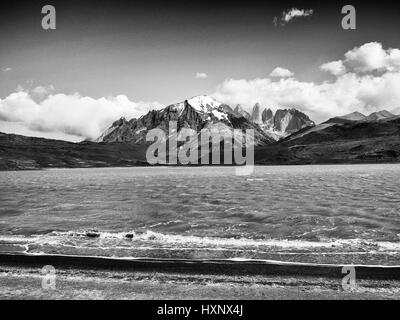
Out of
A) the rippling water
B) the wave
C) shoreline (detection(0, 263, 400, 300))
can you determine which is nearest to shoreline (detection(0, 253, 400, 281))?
shoreline (detection(0, 263, 400, 300))

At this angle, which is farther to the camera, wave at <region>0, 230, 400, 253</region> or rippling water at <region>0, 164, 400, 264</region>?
wave at <region>0, 230, 400, 253</region>

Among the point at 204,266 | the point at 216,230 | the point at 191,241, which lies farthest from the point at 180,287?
the point at 216,230

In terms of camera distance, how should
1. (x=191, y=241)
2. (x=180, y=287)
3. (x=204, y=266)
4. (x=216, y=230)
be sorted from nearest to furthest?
1. (x=180, y=287)
2. (x=204, y=266)
3. (x=191, y=241)
4. (x=216, y=230)

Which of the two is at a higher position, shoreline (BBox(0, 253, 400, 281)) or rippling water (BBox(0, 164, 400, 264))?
shoreline (BBox(0, 253, 400, 281))

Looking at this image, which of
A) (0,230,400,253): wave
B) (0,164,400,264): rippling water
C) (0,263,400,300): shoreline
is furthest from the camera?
(0,230,400,253): wave

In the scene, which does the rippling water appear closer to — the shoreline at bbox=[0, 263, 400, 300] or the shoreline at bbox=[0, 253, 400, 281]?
the shoreline at bbox=[0, 253, 400, 281]

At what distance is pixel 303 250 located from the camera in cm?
2331

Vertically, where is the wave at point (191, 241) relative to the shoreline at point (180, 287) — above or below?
below

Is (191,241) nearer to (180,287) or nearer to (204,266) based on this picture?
(204,266)

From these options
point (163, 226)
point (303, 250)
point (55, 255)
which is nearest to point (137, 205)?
point (163, 226)

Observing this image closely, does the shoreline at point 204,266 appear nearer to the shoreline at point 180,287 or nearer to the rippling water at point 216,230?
the shoreline at point 180,287

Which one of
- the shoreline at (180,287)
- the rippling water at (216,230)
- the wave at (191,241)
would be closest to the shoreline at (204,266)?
the shoreline at (180,287)

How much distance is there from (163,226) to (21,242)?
12312mm
